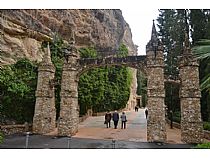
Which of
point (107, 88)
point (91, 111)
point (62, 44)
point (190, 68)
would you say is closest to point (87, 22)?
point (62, 44)

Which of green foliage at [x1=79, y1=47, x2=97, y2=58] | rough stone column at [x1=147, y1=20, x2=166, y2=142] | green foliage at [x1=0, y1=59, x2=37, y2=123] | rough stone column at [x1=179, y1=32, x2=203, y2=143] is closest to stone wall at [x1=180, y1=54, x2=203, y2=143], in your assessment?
rough stone column at [x1=179, y1=32, x2=203, y2=143]

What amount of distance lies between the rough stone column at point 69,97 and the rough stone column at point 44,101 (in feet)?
4.09

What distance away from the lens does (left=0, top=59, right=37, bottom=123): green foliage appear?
15.2m

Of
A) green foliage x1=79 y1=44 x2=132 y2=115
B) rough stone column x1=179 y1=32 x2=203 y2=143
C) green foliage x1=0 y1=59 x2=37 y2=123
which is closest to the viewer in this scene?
rough stone column x1=179 y1=32 x2=203 y2=143

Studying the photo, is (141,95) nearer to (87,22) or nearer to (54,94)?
(87,22)

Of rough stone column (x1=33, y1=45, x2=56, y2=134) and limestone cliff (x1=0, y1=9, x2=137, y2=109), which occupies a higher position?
limestone cliff (x1=0, y1=9, x2=137, y2=109)

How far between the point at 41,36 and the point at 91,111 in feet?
32.4

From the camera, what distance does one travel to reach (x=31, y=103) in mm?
16141

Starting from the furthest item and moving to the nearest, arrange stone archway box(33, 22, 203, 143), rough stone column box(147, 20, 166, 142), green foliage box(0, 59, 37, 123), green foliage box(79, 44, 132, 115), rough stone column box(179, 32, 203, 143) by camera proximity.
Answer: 1. green foliage box(79, 44, 132, 115)
2. green foliage box(0, 59, 37, 123)
3. rough stone column box(147, 20, 166, 142)
4. stone archway box(33, 22, 203, 143)
5. rough stone column box(179, 32, 203, 143)

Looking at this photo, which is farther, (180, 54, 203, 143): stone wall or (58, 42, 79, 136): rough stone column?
(58, 42, 79, 136): rough stone column

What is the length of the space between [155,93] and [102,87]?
1223 centimetres

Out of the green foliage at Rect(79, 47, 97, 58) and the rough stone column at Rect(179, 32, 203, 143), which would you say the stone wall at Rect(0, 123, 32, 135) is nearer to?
the rough stone column at Rect(179, 32, 203, 143)

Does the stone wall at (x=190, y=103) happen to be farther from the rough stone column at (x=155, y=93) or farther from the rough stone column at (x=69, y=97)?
the rough stone column at (x=69, y=97)

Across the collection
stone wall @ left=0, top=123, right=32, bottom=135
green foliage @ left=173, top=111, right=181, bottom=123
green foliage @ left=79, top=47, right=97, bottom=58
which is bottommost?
stone wall @ left=0, top=123, right=32, bottom=135
